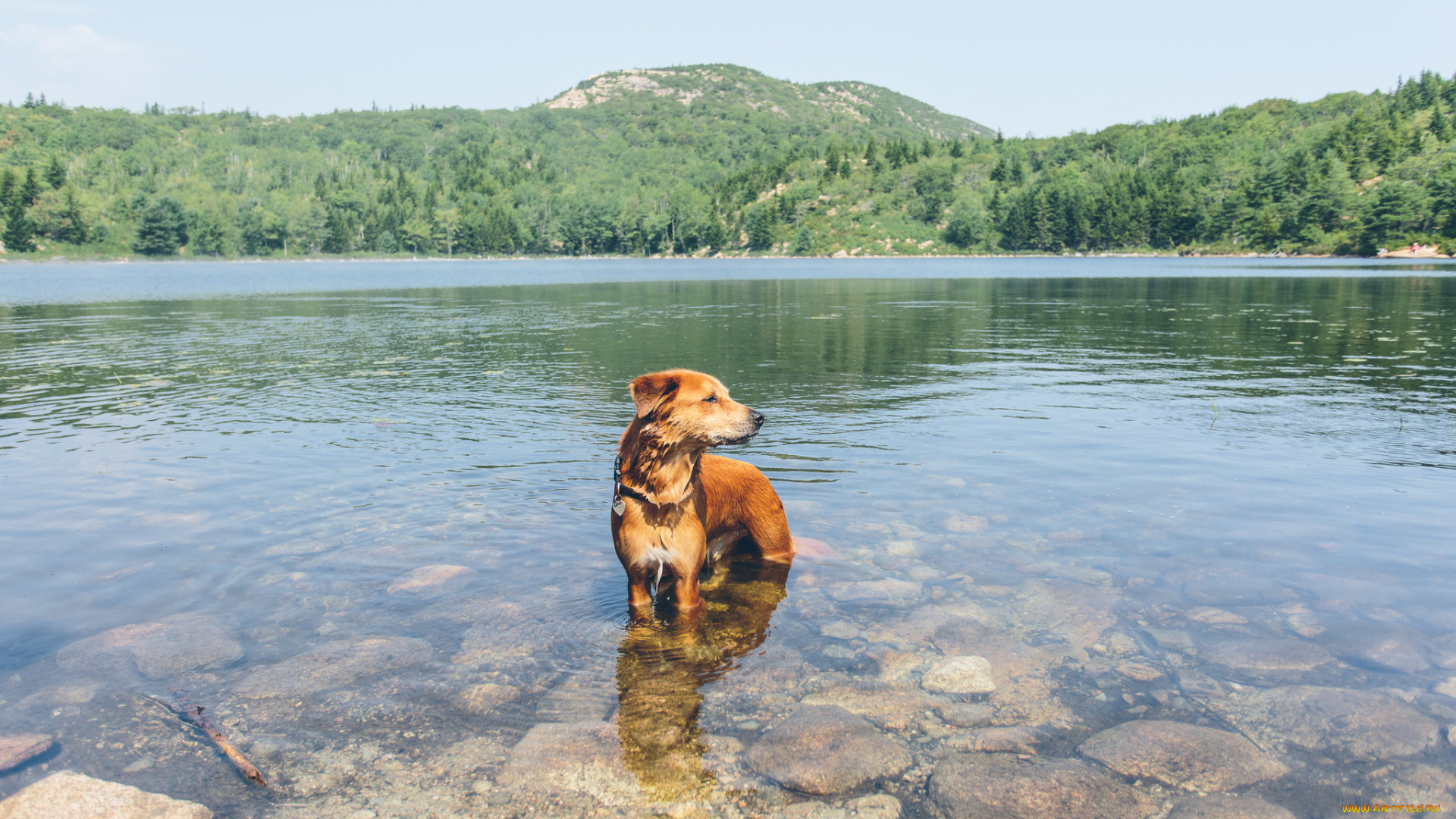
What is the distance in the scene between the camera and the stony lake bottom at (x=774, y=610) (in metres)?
4.71

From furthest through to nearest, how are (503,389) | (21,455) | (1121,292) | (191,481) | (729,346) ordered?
(1121,292) < (729,346) < (503,389) < (21,455) < (191,481)

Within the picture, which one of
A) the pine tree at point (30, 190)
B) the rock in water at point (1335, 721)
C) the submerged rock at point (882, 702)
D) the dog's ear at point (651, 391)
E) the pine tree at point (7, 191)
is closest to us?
the rock in water at point (1335, 721)

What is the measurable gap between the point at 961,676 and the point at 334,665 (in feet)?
14.8

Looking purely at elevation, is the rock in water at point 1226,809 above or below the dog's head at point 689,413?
below

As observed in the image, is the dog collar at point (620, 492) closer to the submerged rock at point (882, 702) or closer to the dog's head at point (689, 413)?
the dog's head at point (689, 413)

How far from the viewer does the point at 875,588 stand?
7469mm

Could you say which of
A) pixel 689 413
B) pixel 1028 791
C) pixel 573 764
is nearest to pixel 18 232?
pixel 689 413

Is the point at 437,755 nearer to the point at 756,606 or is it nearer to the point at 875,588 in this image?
the point at 756,606

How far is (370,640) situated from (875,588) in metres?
4.25

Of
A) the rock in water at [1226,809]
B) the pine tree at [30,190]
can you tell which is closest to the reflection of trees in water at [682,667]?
the rock in water at [1226,809]

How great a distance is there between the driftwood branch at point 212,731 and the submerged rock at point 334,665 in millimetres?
316

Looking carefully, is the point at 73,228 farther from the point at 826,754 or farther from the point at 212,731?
the point at 826,754

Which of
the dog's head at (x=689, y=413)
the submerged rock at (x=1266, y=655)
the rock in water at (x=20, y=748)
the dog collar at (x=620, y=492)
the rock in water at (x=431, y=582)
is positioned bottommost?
the rock in water at (x=20, y=748)

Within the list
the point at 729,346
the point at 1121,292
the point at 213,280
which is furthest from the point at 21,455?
the point at 213,280
